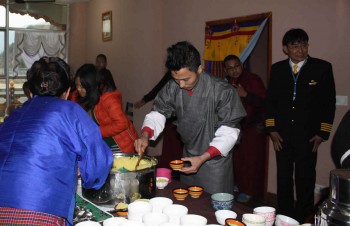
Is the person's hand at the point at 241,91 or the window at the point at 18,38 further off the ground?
the window at the point at 18,38

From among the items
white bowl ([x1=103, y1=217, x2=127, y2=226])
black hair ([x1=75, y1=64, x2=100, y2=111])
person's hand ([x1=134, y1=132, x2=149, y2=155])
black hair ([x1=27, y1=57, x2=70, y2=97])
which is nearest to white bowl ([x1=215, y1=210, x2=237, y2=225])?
white bowl ([x1=103, y1=217, x2=127, y2=226])

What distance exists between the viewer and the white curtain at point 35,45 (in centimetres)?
863

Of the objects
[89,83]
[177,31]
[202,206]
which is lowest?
[202,206]

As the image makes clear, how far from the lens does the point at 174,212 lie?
4.99 feet

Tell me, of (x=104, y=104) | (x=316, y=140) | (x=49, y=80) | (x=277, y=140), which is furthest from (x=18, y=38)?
(x=49, y=80)

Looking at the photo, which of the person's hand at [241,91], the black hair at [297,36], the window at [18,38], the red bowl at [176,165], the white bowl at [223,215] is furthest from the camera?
the window at [18,38]

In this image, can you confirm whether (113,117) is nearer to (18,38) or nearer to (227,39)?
(227,39)

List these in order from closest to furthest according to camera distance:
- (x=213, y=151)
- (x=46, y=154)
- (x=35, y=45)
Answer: (x=46, y=154) → (x=213, y=151) → (x=35, y=45)

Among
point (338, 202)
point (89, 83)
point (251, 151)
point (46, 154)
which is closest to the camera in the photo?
point (338, 202)

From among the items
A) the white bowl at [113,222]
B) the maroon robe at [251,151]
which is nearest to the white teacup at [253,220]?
the white bowl at [113,222]

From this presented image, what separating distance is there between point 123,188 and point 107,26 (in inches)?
246

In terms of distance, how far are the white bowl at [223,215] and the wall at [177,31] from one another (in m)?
2.29

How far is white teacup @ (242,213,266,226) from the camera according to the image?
1404 millimetres

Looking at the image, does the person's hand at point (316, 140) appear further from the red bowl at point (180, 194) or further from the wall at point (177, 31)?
the red bowl at point (180, 194)
